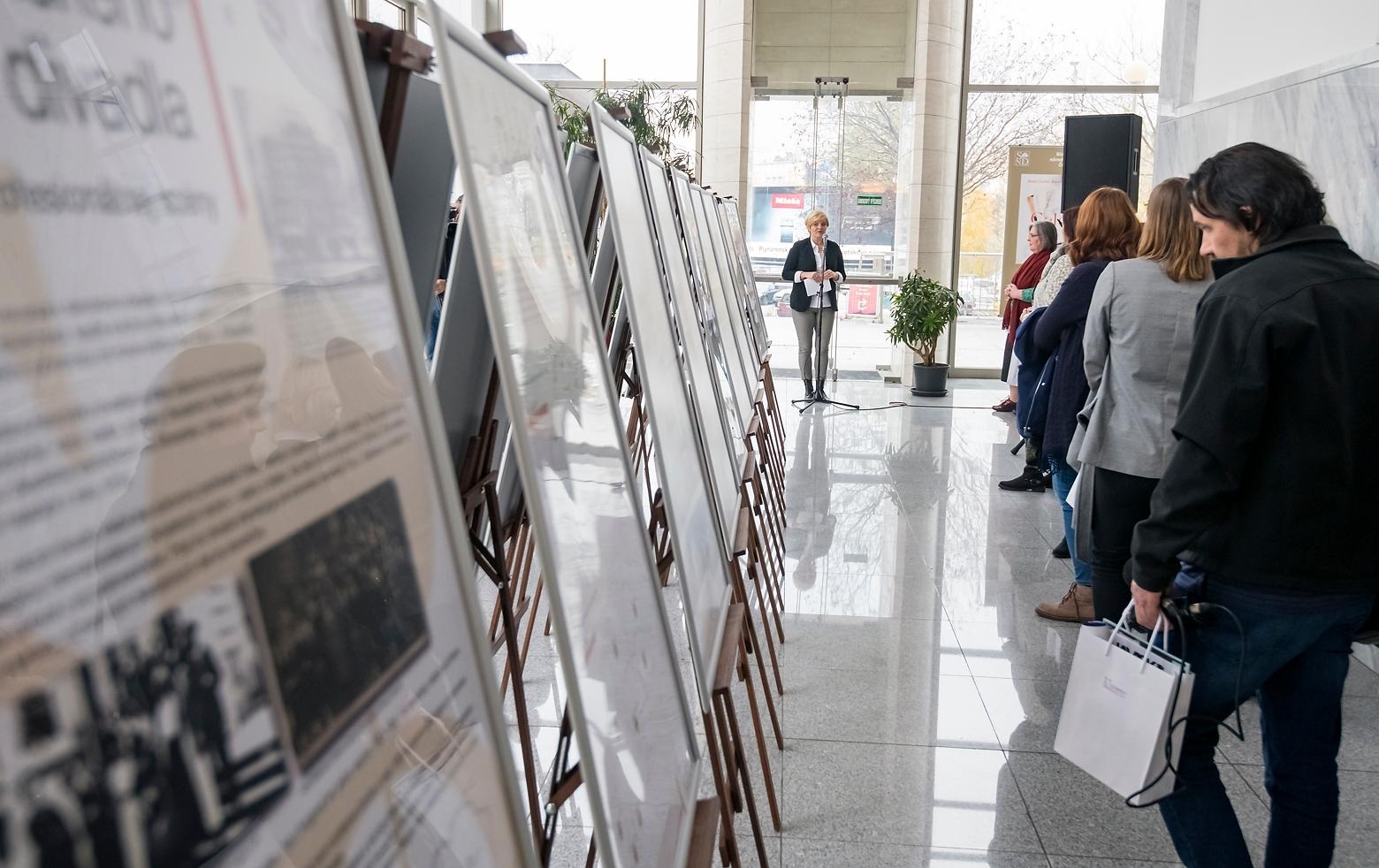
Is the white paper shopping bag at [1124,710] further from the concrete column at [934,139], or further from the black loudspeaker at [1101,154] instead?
the concrete column at [934,139]

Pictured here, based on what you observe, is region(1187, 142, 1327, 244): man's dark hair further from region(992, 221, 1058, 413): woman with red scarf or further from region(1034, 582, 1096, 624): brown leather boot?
region(992, 221, 1058, 413): woman with red scarf

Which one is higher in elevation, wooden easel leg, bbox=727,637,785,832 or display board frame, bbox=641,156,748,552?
display board frame, bbox=641,156,748,552

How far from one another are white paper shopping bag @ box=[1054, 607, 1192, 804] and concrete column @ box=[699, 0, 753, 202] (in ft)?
31.9

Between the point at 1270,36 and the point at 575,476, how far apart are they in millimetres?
4585

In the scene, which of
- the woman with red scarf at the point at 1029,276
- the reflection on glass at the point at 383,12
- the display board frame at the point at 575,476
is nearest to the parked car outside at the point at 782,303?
the woman with red scarf at the point at 1029,276

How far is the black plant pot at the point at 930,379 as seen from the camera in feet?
35.9

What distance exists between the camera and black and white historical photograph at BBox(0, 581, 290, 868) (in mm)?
443

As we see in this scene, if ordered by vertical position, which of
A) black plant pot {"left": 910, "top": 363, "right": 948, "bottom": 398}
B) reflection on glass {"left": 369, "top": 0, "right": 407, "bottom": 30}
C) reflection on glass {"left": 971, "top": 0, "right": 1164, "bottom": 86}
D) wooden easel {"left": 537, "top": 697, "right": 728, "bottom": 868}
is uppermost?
reflection on glass {"left": 369, "top": 0, "right": 407, "bottom": 30}

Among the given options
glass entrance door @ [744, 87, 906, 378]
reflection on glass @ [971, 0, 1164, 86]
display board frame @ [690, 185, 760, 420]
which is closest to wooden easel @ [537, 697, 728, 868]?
display board frame @ [690, 185, 760, 420]

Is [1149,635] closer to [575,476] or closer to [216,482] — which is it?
[575,476]

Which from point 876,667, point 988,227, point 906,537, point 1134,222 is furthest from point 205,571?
point 988,227

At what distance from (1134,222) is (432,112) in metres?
3.26

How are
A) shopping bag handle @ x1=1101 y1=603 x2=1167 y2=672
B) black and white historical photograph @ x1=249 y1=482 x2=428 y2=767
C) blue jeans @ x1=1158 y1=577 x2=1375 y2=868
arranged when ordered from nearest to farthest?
black and white historical photograph @ x1=249 y1=482 x2=428 y2=767 < blue jeans @ x1=1158 y1=577 x2=1375 y2=868 < shopping bag handle @ x1=1101 y1=603 x2=1167 y2=672

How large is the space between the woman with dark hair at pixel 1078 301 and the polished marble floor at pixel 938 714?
62 cm
